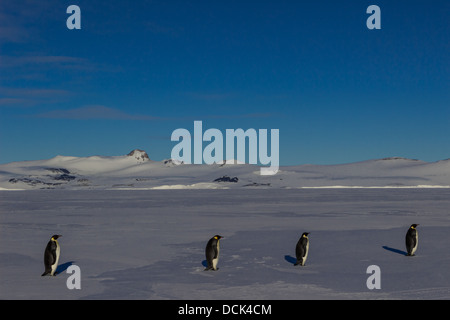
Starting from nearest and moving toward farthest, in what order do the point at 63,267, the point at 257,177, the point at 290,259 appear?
the point at 63,267
the point at 290,259
the point at 257,177

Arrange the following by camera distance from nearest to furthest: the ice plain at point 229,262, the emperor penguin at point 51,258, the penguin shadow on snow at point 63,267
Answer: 1. the ice plain at point 229,262
2. the emperor penguin at point 51,258
3. the penguin shadow on snow at point 63,267

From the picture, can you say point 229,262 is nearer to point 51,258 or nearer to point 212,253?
point 212,253

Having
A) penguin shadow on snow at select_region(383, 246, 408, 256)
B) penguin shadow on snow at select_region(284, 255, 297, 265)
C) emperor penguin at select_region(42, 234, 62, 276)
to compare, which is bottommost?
penguin shadow on snow at select_region(284, 255, 297, 265)

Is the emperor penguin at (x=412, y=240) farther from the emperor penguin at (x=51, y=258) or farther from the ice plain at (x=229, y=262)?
the emperor penguin at (x=51, y=258)

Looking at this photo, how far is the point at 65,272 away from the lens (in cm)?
969

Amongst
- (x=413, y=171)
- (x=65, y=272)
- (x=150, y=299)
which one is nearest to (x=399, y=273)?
(x=150, y=299)
